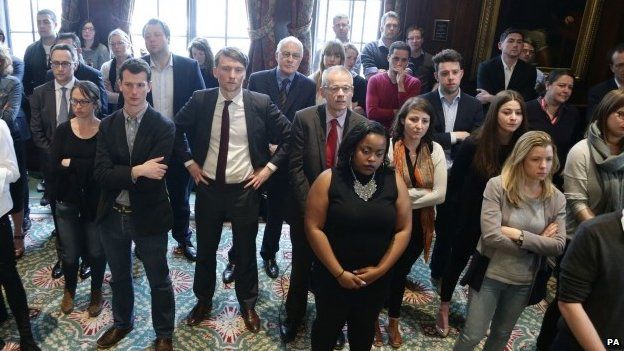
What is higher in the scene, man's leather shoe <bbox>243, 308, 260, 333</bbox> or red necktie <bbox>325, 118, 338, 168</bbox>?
red necktie <bbox>325, 118, 338, 168</bbox>

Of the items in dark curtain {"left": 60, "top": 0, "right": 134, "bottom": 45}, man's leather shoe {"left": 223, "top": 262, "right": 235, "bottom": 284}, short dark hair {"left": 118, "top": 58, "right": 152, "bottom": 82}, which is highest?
dark curtain {"left": 60, "top": 0, "right": 134, "bottom": 45}

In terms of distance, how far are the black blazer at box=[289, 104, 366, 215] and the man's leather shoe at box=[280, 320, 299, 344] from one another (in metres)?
0.77

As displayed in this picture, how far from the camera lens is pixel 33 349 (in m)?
2.69

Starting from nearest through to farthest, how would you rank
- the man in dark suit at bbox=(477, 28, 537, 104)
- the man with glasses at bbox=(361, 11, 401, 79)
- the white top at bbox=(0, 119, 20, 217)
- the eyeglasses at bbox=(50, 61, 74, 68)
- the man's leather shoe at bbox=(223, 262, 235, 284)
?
the white top at bbox=(0, 119, 20, 217), the eyeglasses at bbox=(50, 61, 74, 68), the man's leather shoe at bbox=(223, 262, 235, 284), the man in dark suit at bbox=(477, 28, 537, 104), the man with glasses at bbox=(361, 11, 401, 79)

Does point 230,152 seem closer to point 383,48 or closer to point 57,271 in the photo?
point 57,271

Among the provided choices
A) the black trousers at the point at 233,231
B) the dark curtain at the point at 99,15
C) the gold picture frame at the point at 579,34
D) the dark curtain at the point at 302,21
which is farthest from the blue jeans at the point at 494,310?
the dark curtain at the point at 99,15

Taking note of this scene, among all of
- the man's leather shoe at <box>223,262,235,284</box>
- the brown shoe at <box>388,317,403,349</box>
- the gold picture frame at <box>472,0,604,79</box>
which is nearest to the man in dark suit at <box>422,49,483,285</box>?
the brown shoe at <box>388,317,403,349</box>

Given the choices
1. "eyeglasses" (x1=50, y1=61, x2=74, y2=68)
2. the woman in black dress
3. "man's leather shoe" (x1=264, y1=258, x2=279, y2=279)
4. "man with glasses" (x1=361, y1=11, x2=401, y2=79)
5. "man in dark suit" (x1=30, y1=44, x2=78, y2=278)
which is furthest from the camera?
"man with glasses" (x1=361, y1=11, x2=401, y2=79)

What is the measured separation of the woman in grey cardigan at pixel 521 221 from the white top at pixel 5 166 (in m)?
2.48

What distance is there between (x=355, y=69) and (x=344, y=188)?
2.84 meters

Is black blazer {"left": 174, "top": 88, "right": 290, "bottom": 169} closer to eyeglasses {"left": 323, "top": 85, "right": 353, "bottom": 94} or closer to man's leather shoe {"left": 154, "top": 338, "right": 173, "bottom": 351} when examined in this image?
eyeglasses {"left": 323, "top": 85, "right": 353, "bottom": 94}

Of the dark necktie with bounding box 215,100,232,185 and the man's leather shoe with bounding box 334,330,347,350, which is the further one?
the man's leather shoe with bounding box 334,330,347,350

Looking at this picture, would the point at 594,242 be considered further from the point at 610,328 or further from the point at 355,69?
the point at 355,69

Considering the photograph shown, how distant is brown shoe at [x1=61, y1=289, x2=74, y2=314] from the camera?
311 centimetres
